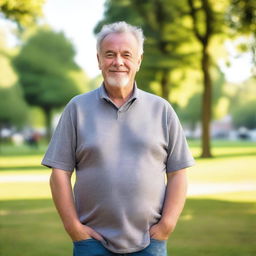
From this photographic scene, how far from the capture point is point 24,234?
983cm

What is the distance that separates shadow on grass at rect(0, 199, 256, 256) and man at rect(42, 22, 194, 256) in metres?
4.77

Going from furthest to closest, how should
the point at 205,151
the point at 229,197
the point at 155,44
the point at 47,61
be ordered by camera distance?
the point at 47,61 < the point at 155,44 < the point at 205,151 < the point at 229,197

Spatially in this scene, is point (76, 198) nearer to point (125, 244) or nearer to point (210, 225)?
point (125, 244)

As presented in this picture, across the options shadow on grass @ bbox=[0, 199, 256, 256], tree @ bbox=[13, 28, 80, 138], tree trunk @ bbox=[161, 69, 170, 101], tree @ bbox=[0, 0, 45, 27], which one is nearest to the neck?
shadow on grass @ bbox=[0, 199, 256, 256]

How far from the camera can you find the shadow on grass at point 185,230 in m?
8.44

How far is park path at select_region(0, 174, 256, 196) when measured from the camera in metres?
16.8

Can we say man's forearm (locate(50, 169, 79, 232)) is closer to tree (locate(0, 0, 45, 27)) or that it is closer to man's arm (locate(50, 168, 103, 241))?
man's arm (locate(50, 168, 103, 241))

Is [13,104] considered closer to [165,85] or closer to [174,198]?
[165,85]

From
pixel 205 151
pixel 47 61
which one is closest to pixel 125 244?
pixel 205 151

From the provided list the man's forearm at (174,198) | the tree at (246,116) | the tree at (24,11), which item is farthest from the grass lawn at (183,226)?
the tree at (246,116)

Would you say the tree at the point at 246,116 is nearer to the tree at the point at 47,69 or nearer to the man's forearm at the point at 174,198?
the tree at the point at 47,69

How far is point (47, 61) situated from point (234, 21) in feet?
176

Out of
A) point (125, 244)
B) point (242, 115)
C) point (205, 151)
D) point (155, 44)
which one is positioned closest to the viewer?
point (125, 244)

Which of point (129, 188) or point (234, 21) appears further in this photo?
point (234, 21)
